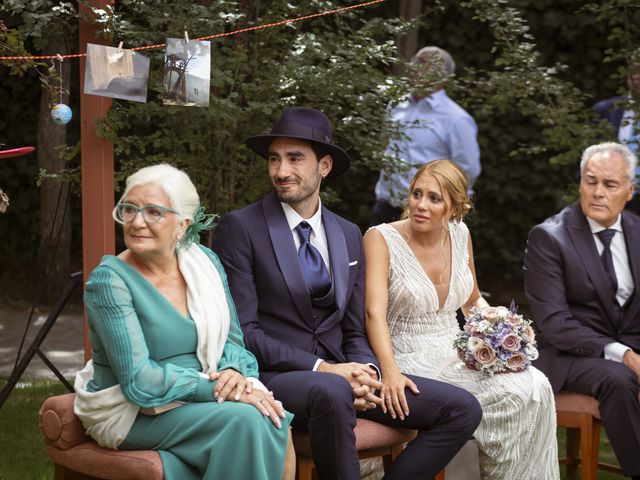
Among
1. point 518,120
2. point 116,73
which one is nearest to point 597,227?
point 116,73

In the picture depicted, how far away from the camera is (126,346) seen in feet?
10.5

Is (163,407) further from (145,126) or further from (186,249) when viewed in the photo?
(145,126)

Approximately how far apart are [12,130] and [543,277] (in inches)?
213

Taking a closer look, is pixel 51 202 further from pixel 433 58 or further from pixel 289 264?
pixel 289 264

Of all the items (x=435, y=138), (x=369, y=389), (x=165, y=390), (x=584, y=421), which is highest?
(x=435, y=138)

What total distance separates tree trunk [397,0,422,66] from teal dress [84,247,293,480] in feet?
15.5

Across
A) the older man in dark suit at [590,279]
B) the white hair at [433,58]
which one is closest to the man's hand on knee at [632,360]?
the older man in dark suit at [590,279]

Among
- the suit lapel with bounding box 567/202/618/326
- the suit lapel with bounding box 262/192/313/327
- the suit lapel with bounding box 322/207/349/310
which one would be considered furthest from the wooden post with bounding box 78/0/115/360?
the suit lapel with bounding box 567/202/618/326

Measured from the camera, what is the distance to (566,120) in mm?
5879

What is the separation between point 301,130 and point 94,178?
1.00 metres

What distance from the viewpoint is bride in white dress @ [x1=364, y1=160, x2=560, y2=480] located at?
4.12m

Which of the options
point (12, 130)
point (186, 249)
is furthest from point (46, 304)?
point (186, 249)

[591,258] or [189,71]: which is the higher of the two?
[189,71]

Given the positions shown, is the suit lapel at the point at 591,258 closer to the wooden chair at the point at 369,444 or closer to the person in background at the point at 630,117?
the person in background at the point at 630,117
